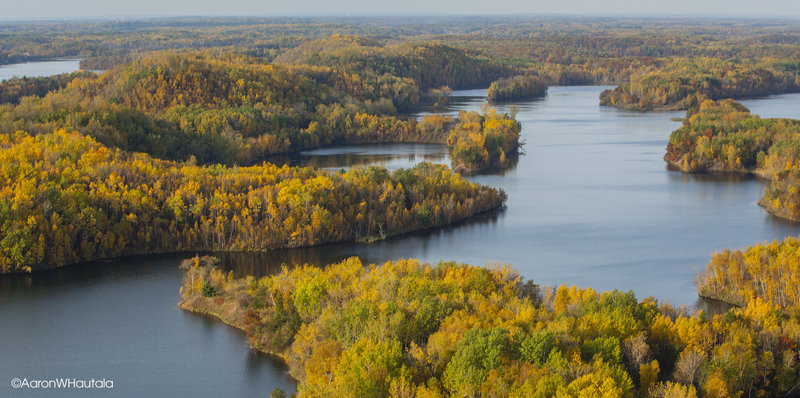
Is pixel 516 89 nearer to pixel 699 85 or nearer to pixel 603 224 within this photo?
pixel 699 85

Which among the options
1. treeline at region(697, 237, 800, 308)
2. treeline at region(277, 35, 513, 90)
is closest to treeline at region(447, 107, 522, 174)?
treeline at region(697, 237, 800, 308)

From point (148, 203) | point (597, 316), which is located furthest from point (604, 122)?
point (597, 316)

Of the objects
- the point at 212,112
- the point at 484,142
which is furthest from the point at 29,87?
the point at 484,142

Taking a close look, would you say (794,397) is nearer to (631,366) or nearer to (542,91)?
(631,366)

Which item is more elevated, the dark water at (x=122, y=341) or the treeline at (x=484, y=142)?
the treeline at (x=484, y=142)

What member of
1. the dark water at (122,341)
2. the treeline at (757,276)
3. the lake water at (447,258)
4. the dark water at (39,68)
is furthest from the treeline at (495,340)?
the dark water at (39,68)

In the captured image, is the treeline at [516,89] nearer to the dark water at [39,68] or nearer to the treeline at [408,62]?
the treeline at [408,62]

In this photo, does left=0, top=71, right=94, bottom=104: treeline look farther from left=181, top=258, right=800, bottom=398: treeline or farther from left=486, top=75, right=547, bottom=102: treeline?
left=181, top=258, right=800, bottom=398: treeline
